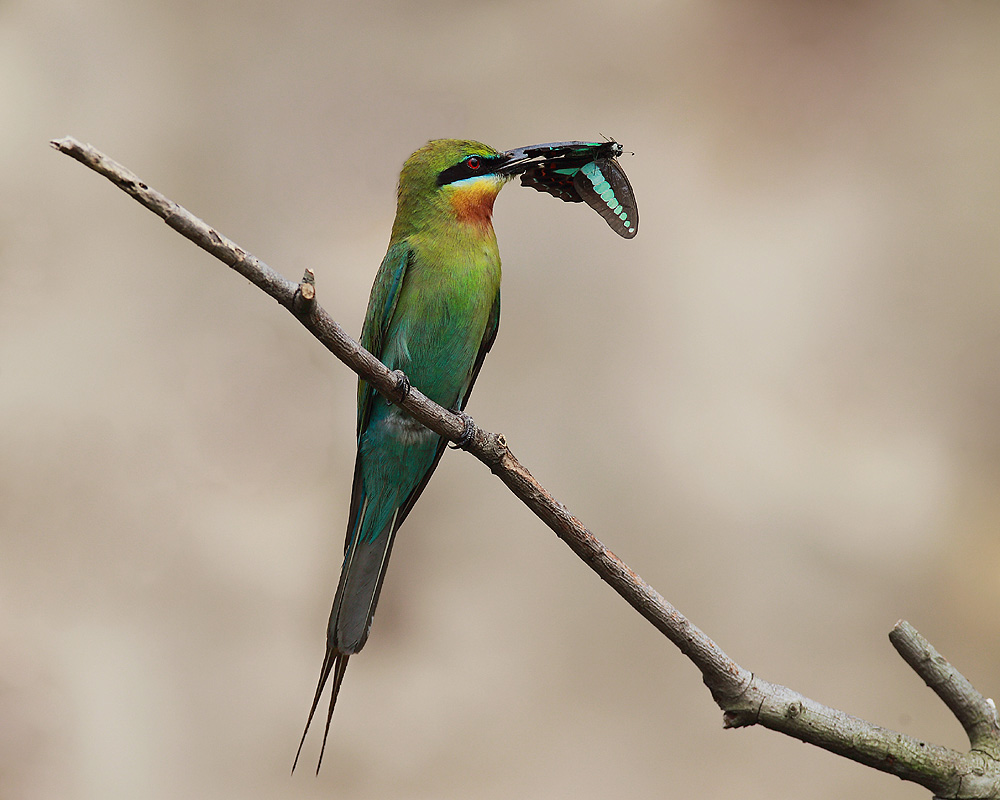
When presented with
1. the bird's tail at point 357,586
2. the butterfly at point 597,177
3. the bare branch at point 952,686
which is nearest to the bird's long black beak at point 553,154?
the butterfly at point 597,177

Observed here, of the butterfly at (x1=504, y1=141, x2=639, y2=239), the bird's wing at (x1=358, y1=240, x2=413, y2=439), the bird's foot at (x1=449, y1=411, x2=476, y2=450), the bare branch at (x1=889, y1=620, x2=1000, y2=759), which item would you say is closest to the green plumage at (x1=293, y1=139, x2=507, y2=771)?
the bird's wing at (x1=358, y1=240, x2=413, y2=439)

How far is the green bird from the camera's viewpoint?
1807 millimetres

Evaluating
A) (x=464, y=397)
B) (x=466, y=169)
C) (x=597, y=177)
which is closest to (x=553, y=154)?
(x=597, y=177)

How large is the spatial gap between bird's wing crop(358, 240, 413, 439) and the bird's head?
0.09 m

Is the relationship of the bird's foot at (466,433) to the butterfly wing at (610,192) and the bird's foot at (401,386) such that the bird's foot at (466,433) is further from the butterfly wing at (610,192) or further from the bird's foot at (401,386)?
the butterfly wing at (610,192)

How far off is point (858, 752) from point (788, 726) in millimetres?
128

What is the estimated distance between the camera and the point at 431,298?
5.95 feet

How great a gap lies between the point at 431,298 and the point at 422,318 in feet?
0.16

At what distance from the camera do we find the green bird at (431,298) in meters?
1.81

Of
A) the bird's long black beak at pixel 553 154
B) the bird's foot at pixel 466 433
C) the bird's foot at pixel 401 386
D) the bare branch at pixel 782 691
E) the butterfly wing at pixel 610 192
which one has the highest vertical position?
the bird's long black beak at pixel 553 154

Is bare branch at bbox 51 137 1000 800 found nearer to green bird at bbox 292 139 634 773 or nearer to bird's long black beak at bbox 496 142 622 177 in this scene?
green bird at bbox 292 139 634 773

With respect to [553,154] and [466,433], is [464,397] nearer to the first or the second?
[466,433]

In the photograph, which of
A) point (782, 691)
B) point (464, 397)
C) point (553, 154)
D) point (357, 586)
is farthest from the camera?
point (464, 397)

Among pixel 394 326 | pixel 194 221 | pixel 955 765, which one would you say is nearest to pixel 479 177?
pixel 394 326
